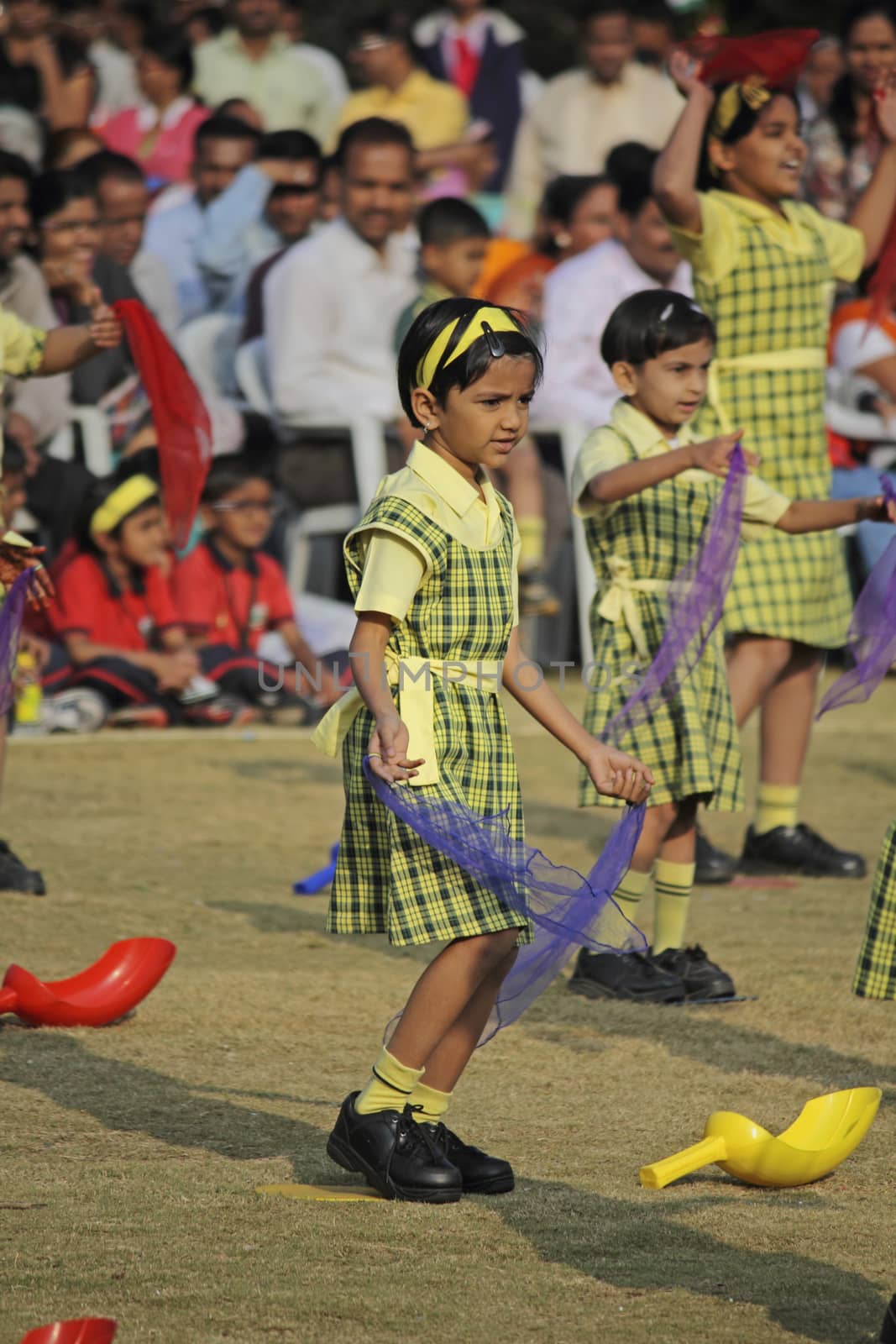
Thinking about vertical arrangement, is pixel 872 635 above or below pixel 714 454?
below

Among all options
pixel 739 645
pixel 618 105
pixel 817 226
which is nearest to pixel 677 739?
pixel 739 645

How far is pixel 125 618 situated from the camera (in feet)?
25.8

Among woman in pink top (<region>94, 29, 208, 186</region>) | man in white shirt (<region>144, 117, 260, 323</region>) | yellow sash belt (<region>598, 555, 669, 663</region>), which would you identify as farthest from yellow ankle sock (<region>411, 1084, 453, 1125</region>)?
woman in pink top (<region>94, 29, 208, 186</region>)

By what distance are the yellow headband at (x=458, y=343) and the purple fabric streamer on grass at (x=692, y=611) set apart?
107cm

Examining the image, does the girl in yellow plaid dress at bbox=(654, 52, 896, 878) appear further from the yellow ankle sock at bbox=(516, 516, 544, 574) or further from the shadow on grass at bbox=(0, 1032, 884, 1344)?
the yellow ankle sock at bbox=(516, 516, 544, 574)

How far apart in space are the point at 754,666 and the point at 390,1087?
2686 mm

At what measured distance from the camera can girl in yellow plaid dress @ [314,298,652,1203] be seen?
3.02 meters

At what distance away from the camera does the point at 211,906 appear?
5172 millimetres

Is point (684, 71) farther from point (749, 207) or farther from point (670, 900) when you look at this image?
point (670, 900)

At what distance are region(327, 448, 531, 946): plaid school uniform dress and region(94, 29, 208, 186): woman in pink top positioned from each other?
7378 mm

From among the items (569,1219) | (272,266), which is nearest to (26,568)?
(569,1219)

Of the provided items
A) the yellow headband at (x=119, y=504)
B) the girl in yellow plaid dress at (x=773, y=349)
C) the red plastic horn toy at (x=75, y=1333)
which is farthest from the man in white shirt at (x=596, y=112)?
the red plastic horn toy at (x=75, y=1333)

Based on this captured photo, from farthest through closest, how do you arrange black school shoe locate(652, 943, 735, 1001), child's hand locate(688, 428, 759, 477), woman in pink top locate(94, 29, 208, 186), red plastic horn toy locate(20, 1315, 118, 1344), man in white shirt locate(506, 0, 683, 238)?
man in white shirt locate(506, 0, 683, 238) < woman in pink top locate(94, 29, 208, 186) < black school shoe locate(652, 943, 735, 1001) < child's hand locate(688, 428, 759, 477) < red plastic horn toy locate(20, 1315, 118, 1344)

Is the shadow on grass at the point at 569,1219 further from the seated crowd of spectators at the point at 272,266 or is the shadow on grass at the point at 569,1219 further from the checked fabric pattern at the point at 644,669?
the seated crowd of spectators at the point at 272,266
